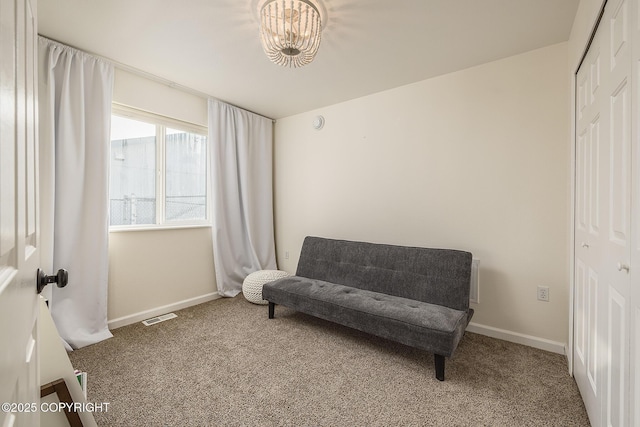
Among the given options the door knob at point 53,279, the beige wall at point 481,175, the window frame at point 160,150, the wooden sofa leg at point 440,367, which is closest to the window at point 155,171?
the window frame at point 160,150

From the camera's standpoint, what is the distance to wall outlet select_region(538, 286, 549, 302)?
7.22 ft

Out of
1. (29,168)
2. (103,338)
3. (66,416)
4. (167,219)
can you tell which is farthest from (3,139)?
(167,219)

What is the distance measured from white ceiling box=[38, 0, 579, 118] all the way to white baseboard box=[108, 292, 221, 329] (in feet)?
7.64

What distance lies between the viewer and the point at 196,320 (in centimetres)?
274

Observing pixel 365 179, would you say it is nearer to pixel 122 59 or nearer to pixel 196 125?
pixel 196 125

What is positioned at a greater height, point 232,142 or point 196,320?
point 232,142

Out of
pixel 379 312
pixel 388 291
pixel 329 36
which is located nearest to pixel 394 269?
pixel 388 291

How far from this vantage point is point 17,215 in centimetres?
59

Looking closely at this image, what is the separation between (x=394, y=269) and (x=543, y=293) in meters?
1.15

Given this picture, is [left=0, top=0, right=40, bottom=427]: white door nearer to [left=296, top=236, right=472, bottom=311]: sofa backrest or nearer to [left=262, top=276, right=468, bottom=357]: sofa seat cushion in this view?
[left=262, top=276, right=468, bottom=357]: sofa seat cushion

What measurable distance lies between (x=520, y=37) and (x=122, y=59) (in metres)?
3.23

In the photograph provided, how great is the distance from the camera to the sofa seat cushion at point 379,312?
1.81 metres

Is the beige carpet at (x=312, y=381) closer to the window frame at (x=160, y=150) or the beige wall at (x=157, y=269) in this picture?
the beige wall at (x=157, y=269)

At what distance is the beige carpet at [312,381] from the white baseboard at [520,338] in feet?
0.22
